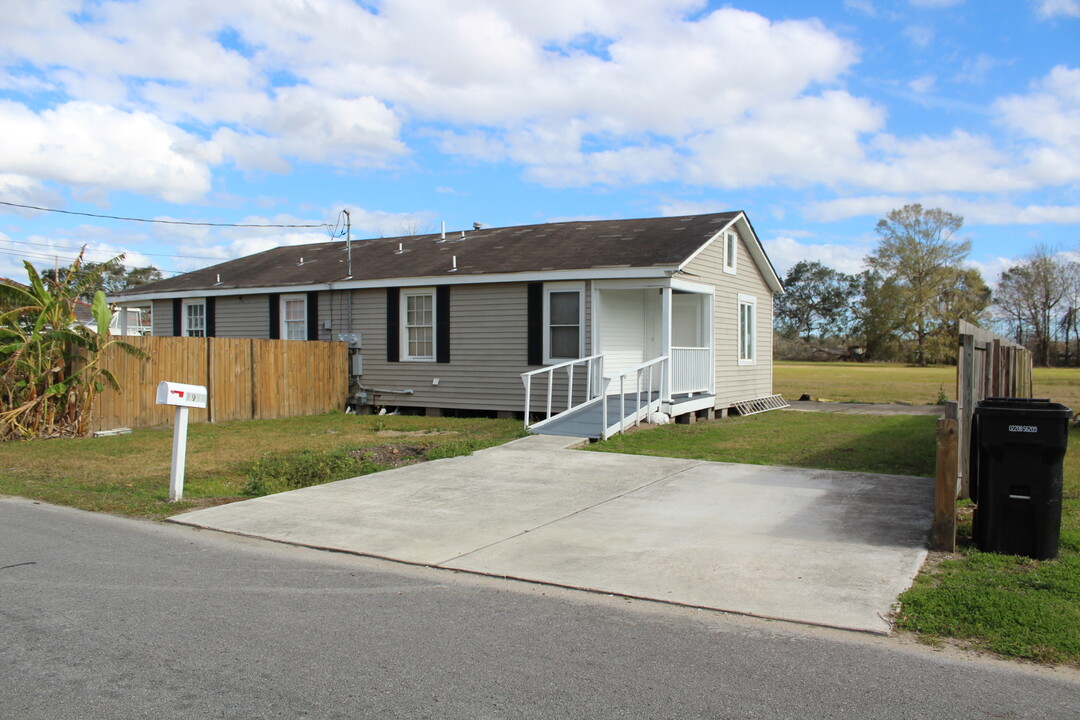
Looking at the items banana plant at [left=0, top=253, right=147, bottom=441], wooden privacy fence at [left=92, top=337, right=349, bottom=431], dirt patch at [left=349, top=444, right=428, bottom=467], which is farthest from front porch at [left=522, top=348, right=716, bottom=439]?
banana plant at [left=0, top=253, right=147, bottom=441]

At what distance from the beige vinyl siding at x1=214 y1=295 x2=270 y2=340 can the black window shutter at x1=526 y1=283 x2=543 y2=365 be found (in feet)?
25.2

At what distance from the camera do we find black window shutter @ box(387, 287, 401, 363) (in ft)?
61.9

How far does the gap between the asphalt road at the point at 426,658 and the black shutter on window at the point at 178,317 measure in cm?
1742

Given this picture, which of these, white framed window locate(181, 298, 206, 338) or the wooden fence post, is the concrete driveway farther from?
white framed window locate(181, 298, 206, 338)

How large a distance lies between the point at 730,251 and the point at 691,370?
3.68m

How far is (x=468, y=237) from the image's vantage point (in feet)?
70.9

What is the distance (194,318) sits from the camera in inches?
882

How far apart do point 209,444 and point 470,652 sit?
1044 cm

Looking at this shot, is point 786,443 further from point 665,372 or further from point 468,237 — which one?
→ point 468,237

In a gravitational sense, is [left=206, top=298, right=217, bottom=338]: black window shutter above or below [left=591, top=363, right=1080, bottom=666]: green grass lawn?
above

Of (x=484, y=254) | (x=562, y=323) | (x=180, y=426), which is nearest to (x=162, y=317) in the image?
(x=484, y=254)

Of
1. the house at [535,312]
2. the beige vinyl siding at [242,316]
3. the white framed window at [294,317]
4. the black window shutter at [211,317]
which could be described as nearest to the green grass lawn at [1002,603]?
the house at [535,312]

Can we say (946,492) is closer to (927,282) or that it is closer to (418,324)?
(418,324)

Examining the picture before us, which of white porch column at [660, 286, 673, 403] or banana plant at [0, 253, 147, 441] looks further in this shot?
white porch column at [660, 286, 673, 403]
